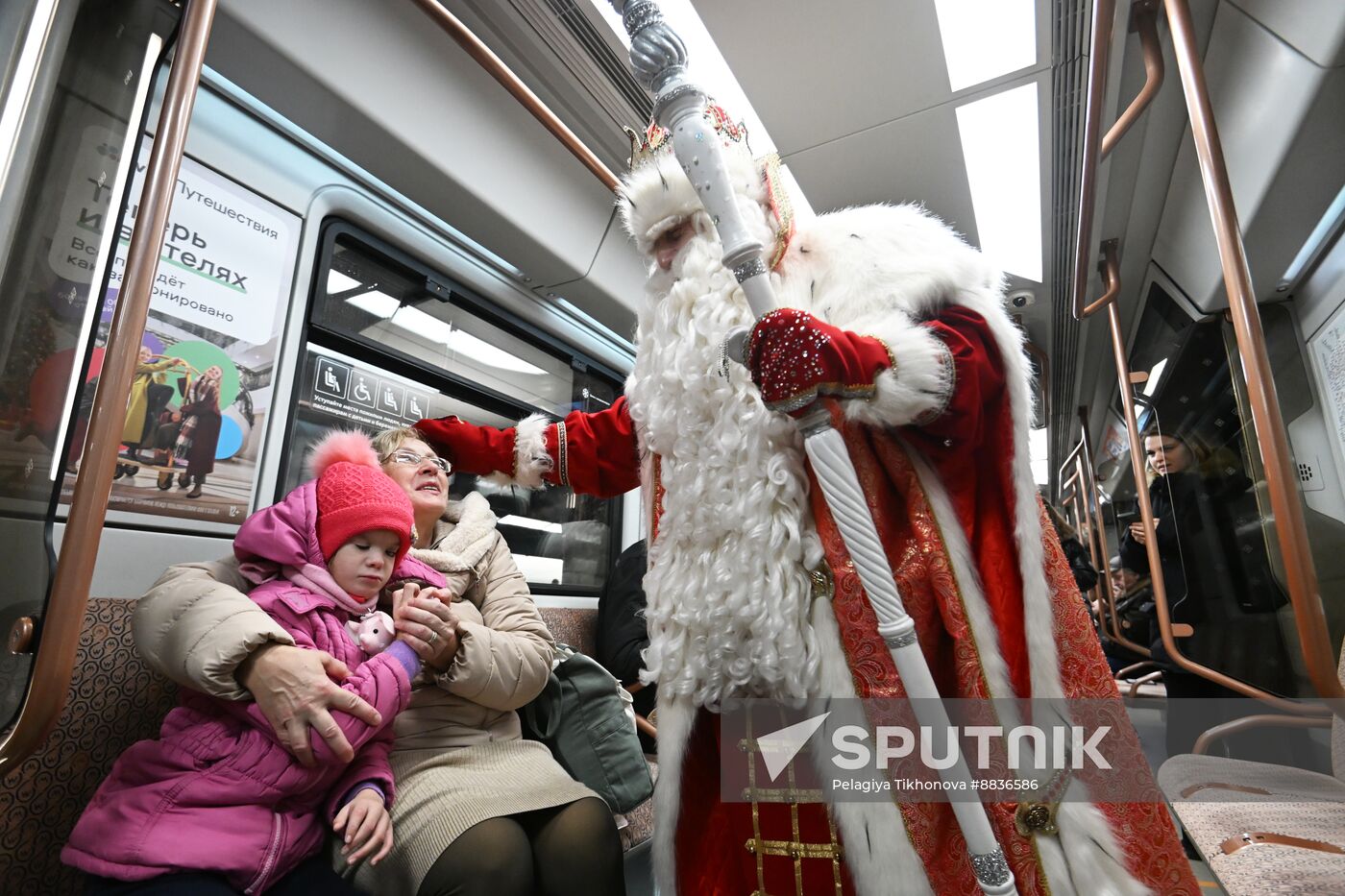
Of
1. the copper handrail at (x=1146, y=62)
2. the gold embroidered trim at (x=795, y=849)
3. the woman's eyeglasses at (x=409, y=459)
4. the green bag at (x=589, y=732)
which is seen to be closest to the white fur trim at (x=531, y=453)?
the woman's eyeglasses at (x=409, y=459)

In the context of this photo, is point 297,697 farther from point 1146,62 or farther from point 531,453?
point 1146,62

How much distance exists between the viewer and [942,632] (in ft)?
3.28

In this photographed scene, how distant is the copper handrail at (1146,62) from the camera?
4.82 ft

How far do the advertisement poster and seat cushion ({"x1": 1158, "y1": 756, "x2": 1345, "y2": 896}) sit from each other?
2.21m

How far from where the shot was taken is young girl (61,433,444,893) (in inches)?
36.2

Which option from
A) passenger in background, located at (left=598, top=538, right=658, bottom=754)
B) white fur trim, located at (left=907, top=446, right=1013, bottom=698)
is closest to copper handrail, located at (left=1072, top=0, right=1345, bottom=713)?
white fur trim, located at (left=907, top=446, right=1013, bottom=698)

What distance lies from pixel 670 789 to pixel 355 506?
2.66 ft

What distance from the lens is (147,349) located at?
4.83 ft

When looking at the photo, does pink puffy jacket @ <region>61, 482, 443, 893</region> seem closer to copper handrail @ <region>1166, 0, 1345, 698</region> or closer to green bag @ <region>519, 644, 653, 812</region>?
green bag @ <region>519, 644, 653, 812</region>

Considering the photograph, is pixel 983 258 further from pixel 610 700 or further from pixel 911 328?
pixel 610 700

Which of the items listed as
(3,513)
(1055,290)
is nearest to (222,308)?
(3,513)

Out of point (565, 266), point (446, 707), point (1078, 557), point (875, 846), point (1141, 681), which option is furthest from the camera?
point (1078, 557)

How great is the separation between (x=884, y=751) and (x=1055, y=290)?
3.26 metres

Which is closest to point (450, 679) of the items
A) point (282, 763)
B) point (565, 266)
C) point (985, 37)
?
point (282, 763)
